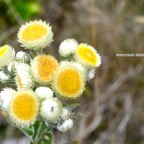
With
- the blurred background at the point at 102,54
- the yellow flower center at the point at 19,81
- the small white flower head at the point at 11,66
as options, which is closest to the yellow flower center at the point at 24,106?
the yellow flower center at the point at 19,81

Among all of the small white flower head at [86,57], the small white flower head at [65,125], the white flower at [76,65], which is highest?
the small white flower head at [86,57]

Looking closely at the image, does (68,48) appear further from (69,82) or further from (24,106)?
(24,106)

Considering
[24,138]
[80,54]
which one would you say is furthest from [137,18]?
[80,54]

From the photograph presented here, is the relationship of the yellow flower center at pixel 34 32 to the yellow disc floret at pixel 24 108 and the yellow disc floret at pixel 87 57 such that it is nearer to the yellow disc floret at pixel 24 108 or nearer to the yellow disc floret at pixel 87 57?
the yellow disc floret at pixel 87 57

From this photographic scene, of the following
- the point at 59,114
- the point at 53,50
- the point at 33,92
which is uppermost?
the point at 53,50

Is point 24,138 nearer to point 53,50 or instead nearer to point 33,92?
point 53,50

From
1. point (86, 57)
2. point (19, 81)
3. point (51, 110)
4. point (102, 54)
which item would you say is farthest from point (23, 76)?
point (102, 54)

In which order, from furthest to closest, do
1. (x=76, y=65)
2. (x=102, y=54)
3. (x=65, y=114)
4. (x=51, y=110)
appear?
(x=102, y=54) → (x=76, y=65) → (x=65, y=114) → (x=51, y=110)
